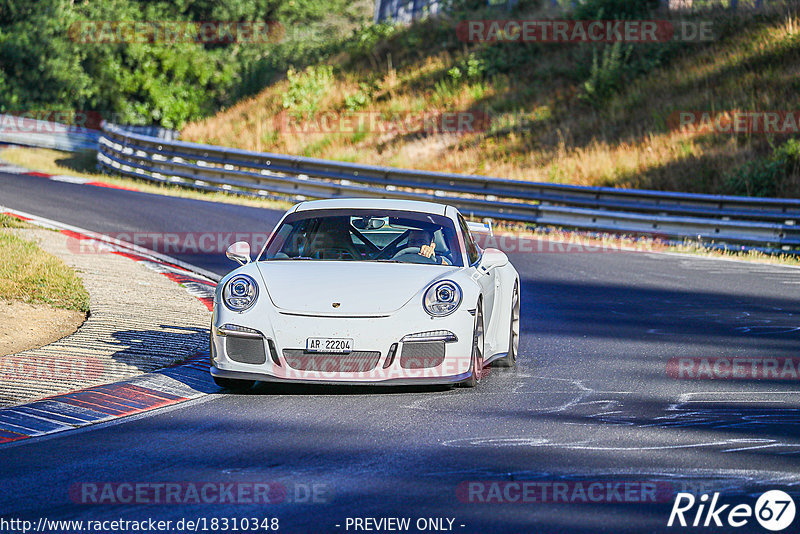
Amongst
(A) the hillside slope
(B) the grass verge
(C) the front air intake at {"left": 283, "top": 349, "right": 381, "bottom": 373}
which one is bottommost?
(C) the front air intake at {"left": 283, "top": 349, "right": 381, "bottom": 373}

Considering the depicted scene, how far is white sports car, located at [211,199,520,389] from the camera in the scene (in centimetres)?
761

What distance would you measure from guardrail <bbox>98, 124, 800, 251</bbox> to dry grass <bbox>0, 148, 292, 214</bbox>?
0.33 metres

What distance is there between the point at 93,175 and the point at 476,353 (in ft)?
70.4

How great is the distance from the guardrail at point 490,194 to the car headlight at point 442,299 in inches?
437

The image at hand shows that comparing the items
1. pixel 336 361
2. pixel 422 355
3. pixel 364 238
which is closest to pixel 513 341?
pixel 364 238

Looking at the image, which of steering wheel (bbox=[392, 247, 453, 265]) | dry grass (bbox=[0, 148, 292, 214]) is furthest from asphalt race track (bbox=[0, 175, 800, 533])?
dry grass (bbox=[0, 148, 292, 214])

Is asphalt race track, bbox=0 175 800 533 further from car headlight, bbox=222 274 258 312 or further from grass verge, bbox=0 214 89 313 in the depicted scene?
grass verge, bbox=0 214 89 313

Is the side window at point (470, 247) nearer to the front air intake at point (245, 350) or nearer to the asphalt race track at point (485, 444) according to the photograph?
the asphalt race track at point (485, 444)

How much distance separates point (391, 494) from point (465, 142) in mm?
24639

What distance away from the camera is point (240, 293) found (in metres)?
7.95

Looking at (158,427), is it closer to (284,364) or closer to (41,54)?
(284,364)

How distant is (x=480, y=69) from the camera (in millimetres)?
33688

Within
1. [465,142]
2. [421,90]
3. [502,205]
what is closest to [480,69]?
[421,90]

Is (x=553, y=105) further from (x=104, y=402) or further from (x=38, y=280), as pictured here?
(x=104, y=402)
